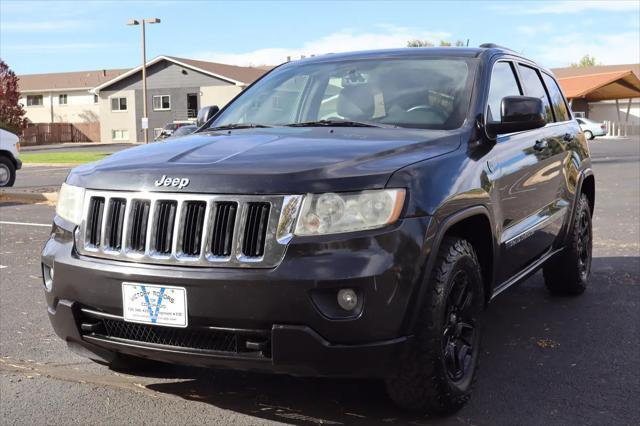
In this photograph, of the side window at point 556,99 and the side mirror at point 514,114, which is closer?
the side mirror at point 514,114

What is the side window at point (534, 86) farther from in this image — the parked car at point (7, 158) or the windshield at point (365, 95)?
the parked car at point (7, 158)

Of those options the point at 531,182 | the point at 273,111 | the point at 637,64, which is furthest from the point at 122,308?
the point at 637,64

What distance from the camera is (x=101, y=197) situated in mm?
3297

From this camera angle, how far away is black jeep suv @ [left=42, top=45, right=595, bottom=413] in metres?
2.91

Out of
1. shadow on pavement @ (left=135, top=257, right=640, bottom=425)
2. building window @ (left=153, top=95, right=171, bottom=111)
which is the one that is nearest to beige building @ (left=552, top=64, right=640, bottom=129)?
building window @ (left=153, top=95, right=171, bottom=111)

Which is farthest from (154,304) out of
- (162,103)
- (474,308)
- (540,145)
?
(162,103)

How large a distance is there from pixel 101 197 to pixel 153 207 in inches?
13.2

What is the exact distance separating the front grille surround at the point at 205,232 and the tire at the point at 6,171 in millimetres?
14822

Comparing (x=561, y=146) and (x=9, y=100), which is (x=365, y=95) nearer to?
(x=561, y=146)

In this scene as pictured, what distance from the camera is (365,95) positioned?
4.39m

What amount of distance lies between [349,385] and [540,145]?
6.85 ft

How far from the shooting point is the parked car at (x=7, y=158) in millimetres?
16594

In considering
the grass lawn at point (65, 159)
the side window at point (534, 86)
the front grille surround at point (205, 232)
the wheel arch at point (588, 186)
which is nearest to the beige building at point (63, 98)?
the grass lawn at point (65, 159)

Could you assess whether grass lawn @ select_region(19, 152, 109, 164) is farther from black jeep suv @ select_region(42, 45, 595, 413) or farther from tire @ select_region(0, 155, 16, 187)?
black jeep suv @ select_region(42, 45, 595, 413)
